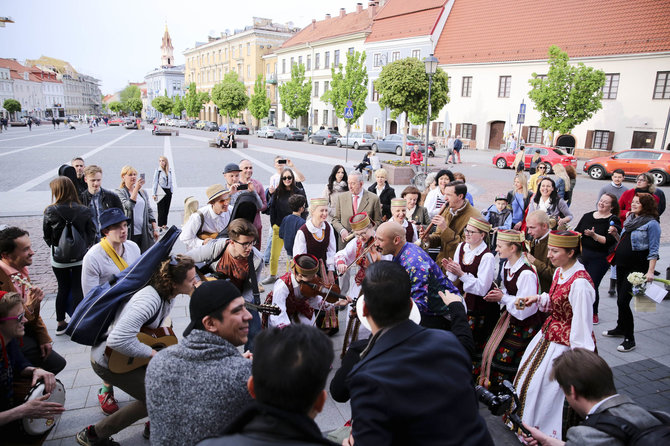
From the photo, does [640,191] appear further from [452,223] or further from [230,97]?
[230,97]

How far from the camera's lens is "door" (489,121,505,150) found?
121 feet

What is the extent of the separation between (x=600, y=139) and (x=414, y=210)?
30734 millimetres

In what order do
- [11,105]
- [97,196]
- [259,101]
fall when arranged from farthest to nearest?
[11,105]
[259,101]
[97,196]

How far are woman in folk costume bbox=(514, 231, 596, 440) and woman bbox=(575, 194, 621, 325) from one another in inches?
106

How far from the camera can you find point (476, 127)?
125 feet

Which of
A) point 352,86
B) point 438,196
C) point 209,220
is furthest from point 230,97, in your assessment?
point 209,220

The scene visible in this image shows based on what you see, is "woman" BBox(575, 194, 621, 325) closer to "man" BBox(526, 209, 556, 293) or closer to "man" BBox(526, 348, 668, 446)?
"man" BBox(526, 209, 556, 293)

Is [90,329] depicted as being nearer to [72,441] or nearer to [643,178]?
[72,441]

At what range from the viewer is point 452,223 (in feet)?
17.2

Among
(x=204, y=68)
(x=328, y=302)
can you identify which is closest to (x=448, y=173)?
(x=328, y=302)

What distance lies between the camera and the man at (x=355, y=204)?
660 cm

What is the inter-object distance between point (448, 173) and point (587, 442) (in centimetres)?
517

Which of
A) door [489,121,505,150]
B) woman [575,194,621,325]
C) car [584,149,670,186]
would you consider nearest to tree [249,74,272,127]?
door [489,121,505,150]

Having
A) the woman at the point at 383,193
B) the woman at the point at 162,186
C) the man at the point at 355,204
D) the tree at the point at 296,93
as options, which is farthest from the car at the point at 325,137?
the man at the point at 355,204
